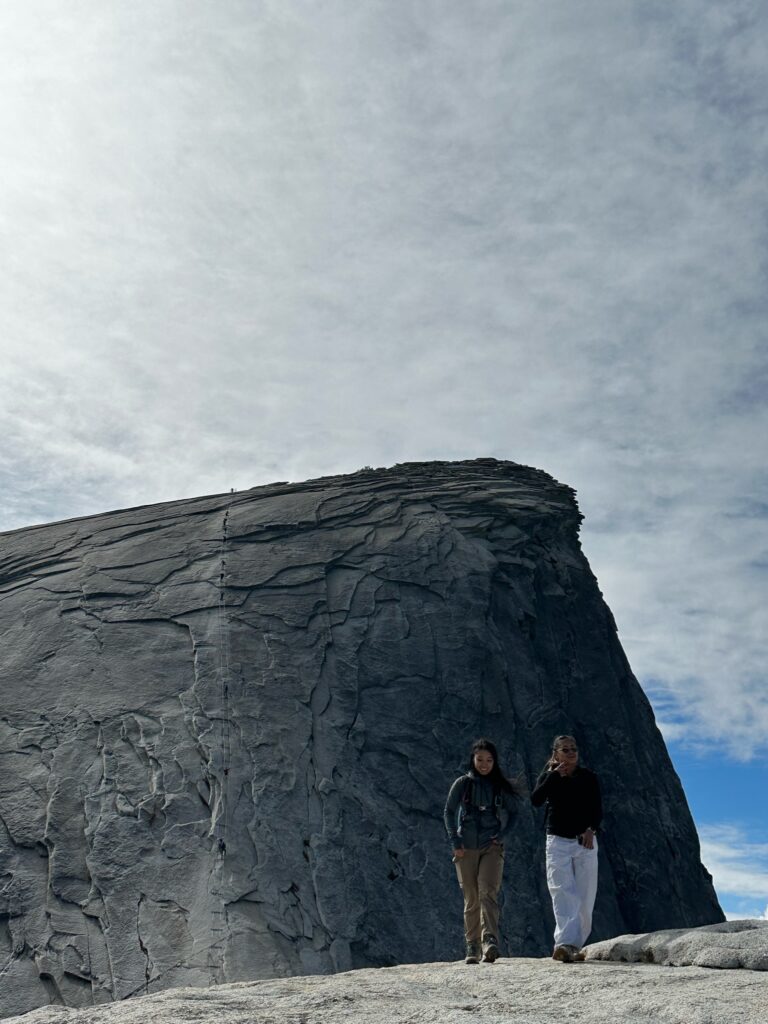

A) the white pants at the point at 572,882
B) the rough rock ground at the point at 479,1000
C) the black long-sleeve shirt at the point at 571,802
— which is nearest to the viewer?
the rough rock ground at the point at 479,1000

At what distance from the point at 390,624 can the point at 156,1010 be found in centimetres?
1311

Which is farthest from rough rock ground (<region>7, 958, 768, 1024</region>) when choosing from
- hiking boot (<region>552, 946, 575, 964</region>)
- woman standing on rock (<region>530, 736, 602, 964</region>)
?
woman standing on rock (<region>530, 736, 602, 964</region>)

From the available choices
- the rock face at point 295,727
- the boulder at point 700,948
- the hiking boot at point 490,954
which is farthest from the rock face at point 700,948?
the rock face at point 295,727

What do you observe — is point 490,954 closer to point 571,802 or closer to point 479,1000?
point 571,802

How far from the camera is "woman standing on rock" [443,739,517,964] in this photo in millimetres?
9180

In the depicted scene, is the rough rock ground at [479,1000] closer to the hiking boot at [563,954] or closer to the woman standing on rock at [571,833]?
the hiking boot at [563,954]

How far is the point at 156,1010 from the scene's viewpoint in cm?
614

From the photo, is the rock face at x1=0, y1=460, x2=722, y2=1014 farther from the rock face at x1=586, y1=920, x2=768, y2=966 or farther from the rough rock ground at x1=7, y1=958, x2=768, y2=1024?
the rough rock ground at x1=7, y1=958, x2=768, y2=1024

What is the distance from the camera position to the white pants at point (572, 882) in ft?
27.8

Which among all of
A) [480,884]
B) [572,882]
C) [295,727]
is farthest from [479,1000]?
[295,727]

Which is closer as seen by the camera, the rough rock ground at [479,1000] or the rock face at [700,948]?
the rough rock ground at [479,1000]

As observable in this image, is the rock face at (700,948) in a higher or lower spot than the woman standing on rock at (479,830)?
lower

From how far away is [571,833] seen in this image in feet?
28.5

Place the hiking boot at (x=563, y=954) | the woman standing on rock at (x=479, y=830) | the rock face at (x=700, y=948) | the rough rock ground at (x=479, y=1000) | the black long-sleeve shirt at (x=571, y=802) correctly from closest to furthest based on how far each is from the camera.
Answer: the rough rock ground at (x=479, y=1000)
the rock face at (x=700, y=948)
the hiking boot at (x=563, y=954)
the black long-sleeve shirt at (x=571, y=802)
the woman standing on rock at (x=479, y=830)
